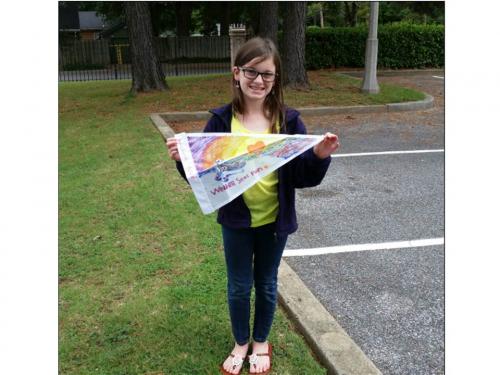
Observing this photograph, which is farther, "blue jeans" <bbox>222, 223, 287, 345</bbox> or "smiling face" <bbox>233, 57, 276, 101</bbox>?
"blue jeans" <bbox>222, 223, 287, 345</bbox>

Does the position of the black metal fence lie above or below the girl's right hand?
above

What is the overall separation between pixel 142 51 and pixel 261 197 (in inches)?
444

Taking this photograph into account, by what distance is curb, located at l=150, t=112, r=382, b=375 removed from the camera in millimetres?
2410

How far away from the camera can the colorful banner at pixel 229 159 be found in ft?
6.88

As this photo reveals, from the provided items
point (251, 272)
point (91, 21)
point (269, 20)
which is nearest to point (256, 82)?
point (251, 272)

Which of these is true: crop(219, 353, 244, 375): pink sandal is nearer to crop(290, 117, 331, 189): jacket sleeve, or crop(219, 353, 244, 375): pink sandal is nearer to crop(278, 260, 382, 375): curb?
crop(278, 260, 382, 375): curb

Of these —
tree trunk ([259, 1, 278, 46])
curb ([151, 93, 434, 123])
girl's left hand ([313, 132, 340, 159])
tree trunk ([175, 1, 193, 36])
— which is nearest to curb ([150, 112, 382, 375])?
girl's left hand ([313, 132, 340, 159])

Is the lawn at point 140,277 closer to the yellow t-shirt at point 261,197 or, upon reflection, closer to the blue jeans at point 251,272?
the blue jeans at point 251,272

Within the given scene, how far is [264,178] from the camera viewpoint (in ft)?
7.13

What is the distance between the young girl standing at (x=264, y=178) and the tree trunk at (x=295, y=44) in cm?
1055

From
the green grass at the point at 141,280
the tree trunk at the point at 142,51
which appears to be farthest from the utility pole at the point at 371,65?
the green grass at the point at 141,280

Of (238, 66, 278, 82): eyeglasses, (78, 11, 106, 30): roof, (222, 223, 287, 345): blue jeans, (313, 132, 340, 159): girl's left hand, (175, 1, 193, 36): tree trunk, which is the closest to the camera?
(313, 132, 340, 159): girl's left hand

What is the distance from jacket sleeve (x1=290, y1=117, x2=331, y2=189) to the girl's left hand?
0.03 meters

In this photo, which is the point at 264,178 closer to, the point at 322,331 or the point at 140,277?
the point at 322,331
